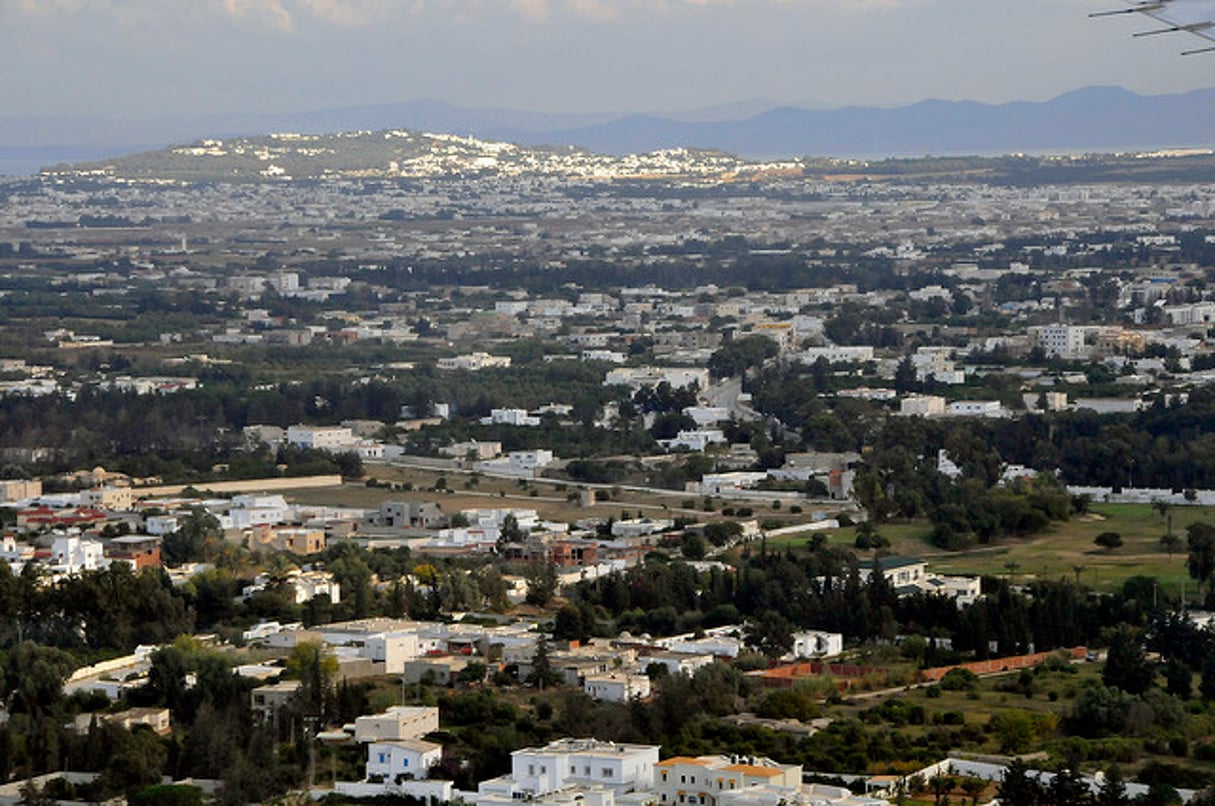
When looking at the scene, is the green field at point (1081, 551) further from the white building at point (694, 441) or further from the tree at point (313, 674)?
the white building at point (694, 441)

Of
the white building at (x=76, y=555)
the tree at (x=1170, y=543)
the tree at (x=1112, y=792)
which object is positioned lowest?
the tree at (x=1170, y=543)

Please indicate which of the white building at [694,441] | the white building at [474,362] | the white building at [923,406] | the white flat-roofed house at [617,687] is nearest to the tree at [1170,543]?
the white flat-roofed house at [617,687]

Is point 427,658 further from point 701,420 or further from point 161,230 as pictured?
point 161,230

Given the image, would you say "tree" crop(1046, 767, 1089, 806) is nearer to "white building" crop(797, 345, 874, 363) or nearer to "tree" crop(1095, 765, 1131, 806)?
"tree" crop(1095, 765, 1131, 806)

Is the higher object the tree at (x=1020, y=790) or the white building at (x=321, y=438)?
the tree at (x=1020, y=790)

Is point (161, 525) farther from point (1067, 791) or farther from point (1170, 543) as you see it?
point (1067, 791)

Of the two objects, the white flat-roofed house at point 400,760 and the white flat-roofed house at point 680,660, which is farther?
the white flat-roofed house at point 680,660

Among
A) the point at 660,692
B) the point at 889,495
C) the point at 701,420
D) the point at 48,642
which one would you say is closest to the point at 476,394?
the point at 701,420

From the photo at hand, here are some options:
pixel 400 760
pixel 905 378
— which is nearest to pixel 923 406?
pixel 905 378

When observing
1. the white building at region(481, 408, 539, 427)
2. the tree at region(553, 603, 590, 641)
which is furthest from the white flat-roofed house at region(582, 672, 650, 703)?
the white building at region(481, 408, 539, 427)
